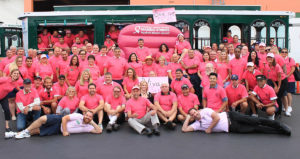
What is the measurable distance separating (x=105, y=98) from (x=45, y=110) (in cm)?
140

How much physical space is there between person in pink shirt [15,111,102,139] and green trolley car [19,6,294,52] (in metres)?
4.37

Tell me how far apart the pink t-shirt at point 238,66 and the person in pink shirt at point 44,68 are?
16.0 feet

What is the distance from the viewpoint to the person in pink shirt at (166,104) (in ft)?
20.4

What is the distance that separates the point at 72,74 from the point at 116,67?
1171 mm

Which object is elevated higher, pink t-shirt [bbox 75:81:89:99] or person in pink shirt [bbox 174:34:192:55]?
person in pink shirt [bbox 174:34:192:55]

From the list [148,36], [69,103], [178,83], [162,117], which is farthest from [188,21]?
[69,103]

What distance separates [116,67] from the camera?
24.3 ft

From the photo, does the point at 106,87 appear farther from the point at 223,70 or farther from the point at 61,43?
the point at 61,43

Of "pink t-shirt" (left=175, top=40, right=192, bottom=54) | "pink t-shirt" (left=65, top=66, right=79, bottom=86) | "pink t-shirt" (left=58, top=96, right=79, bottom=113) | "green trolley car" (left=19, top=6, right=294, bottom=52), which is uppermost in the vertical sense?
"green trolley car" (left=19, top=6, right=294, bottom=52)

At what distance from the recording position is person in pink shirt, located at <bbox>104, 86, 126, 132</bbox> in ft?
20.2

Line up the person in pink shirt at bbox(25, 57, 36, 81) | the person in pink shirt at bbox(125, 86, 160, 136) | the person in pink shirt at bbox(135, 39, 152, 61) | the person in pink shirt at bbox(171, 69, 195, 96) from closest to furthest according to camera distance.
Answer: the person in pink shirt at bbox(125, 86, 160, 136) → the person in pink shirt at bbox(171, 69, 195, 96) → the person in pink shirt at bbox(25, 57, 36, 81) → the person in pink shirt at bbox(135, 39, 152, 61)

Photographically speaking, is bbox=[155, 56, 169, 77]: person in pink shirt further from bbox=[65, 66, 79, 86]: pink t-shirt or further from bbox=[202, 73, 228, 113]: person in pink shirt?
bbox=[65, 66, 79, 86]: pink t-shirt

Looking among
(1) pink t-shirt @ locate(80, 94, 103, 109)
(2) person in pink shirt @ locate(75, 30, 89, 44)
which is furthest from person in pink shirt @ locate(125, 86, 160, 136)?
(2) person in pink shirt @ locate(75, 30, 89, 44)

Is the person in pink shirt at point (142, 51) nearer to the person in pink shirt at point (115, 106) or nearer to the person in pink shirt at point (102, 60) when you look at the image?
the person in pink shirt at point (102, 60)
